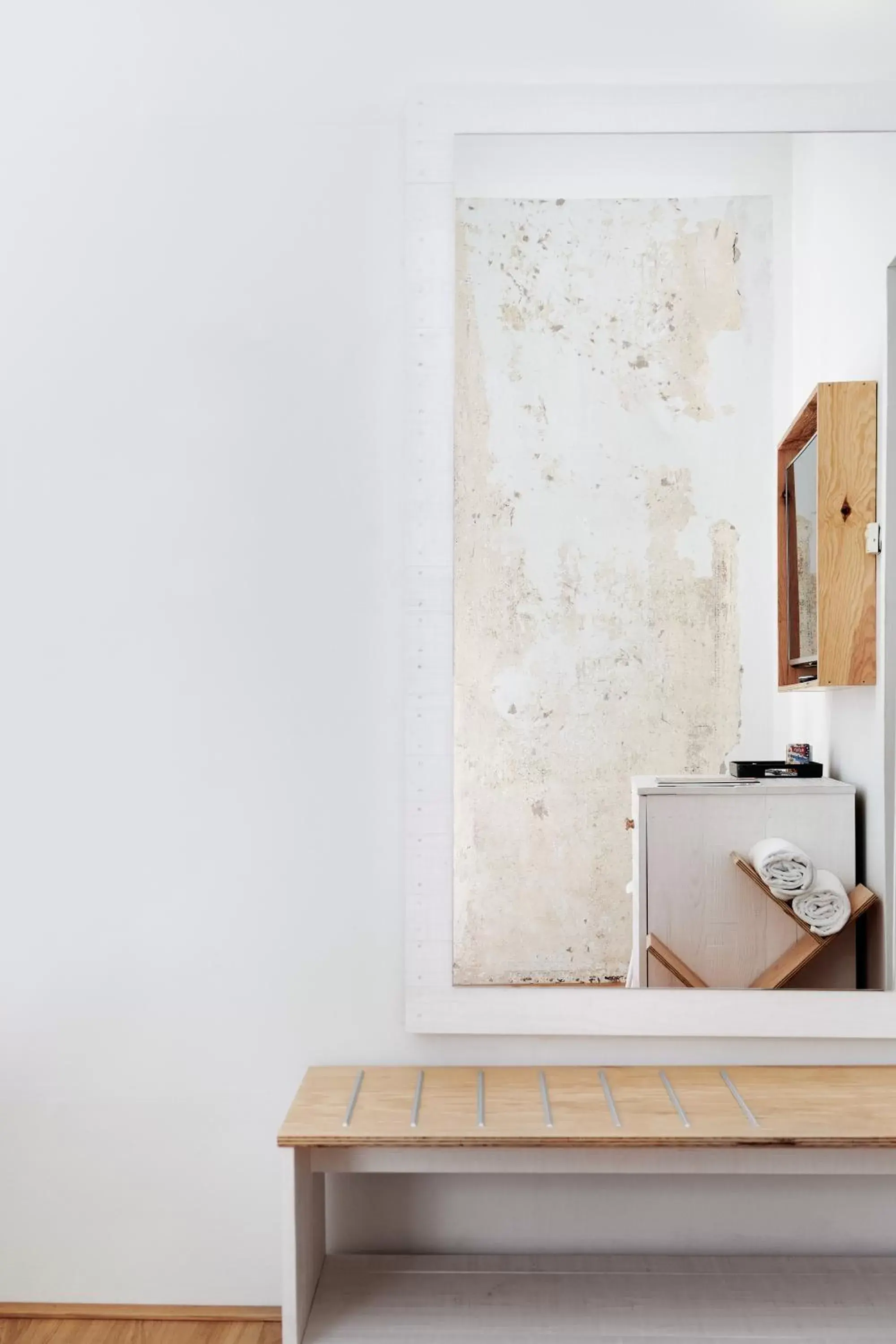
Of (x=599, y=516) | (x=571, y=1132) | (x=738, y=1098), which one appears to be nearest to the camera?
(x=571, y=1132)

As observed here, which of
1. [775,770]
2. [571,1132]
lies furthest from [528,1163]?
[775,770]

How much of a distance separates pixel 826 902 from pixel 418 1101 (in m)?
0.70

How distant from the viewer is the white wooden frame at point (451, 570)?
1.68 m

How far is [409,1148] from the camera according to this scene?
1509mm

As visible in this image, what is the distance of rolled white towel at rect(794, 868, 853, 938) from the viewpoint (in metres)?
1.65

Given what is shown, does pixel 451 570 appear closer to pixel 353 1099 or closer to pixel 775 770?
pixel 775 770

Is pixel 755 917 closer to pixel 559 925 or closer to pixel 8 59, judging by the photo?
pixel 559 925

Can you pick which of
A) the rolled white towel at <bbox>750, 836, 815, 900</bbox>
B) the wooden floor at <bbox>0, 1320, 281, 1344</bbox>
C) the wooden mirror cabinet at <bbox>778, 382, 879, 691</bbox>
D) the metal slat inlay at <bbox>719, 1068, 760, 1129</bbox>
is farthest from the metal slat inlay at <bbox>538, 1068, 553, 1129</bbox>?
the wooden mirror cabinet at <bbox>778, 382, 879, 691</bbox>

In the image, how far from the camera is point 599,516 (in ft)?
5.50

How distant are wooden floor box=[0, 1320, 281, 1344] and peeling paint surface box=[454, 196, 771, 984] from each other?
708 millimetres

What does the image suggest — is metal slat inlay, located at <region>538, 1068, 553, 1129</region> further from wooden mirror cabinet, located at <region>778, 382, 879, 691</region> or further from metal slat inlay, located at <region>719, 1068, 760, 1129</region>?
wooden mirror cabinet, located at <region>778, 382, 879, 691</region>

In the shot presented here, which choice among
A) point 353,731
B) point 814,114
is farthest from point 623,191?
point 353,731

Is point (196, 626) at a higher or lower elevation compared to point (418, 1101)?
higher

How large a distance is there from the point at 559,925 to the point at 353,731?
46 centimetres
